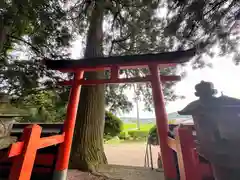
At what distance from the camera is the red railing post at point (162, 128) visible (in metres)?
1.71

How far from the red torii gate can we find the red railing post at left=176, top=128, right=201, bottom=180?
0.53 m

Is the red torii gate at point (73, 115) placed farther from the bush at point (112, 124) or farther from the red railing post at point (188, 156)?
the bush at point (112, 124)

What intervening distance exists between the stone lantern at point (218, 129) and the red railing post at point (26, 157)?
1579 mm

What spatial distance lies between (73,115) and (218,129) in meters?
2.01

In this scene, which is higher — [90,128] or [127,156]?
[90,128]

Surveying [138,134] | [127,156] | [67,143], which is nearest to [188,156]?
[67,143]

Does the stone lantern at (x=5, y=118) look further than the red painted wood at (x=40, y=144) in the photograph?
Yes

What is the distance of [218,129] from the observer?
0.76 meters

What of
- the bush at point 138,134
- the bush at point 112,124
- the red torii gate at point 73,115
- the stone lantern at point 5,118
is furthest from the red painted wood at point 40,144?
the bush at point 138,134

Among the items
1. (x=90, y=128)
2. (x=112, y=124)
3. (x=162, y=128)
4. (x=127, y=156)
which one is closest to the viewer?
(x=162, y=128)

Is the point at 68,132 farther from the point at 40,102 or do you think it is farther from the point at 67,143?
the point at 40,102

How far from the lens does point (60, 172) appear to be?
207 cm

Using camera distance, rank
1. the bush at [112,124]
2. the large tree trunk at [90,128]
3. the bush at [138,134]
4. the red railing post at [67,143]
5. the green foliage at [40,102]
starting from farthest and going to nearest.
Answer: the bush at [138,134] → the bush at [112,124] → the green foliage at [40,102] → the large tree trunk at [90,128] → the red railing post at [67,143]

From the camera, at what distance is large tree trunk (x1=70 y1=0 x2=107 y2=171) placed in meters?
2.94
